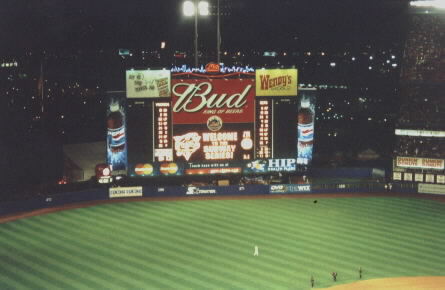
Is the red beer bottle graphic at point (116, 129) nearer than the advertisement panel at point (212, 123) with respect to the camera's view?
Yes

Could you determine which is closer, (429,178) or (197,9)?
(197,9)

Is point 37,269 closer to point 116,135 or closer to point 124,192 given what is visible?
point 116,135

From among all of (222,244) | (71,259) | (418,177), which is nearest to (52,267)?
(71,259)

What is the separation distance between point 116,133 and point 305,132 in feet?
45.6

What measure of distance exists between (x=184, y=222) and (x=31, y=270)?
11.0 meters

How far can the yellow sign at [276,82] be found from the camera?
36.9 metres

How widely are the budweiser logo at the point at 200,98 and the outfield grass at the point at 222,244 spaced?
706 centimetres

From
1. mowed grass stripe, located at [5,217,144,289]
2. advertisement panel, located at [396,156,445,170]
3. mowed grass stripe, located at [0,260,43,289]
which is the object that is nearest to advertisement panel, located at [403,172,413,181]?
advertisement panel, located at [396,156,445,170]

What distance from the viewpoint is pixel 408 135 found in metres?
46.0

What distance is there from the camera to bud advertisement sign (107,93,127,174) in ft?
119

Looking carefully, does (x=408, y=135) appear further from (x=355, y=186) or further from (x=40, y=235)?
(x=40, y=235)

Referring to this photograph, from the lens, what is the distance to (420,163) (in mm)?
43344

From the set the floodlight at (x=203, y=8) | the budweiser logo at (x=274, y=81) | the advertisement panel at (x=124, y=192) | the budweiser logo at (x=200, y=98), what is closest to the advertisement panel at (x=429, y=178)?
the budweiser logo at (x=274, y=81)

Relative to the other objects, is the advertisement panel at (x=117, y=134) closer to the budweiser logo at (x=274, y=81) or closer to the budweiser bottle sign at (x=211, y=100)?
the budweiser bottle sign at (x=211, y=100)
